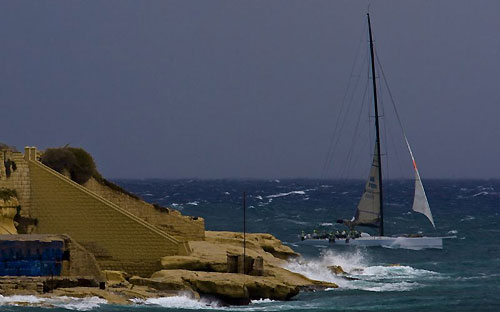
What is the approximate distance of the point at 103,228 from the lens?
160ft

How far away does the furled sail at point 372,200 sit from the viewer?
297ft

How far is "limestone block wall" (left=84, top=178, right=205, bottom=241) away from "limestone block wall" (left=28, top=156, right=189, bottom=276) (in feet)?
11.0

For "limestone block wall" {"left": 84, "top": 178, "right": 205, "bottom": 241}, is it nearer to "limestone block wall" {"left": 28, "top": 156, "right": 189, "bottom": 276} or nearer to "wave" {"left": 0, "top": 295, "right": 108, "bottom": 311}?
"limestone block wall" {"left": 28, "top": 156, "right": 189, "bottom": 276}

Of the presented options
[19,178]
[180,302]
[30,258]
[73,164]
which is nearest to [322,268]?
[73,164]

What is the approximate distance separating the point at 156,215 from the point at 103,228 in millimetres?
4138

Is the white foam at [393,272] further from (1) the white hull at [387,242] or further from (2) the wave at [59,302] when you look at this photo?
(2) the wave at [59,302]

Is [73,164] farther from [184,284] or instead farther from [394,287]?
[394,287]

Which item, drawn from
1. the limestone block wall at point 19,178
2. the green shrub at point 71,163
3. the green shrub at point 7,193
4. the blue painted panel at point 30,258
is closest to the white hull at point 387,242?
the green shrub at point 71,163

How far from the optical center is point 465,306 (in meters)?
48.9

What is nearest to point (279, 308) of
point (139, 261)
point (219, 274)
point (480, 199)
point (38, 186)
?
point (219, 274)

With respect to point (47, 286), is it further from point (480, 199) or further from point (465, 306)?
point (480, 199)

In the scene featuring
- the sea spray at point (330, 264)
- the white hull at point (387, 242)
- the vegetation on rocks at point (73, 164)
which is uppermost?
the vegetation on rocks at point (73, 164)

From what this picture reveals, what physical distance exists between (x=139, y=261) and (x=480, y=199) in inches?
4895

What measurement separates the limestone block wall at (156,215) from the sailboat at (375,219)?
107 ft
